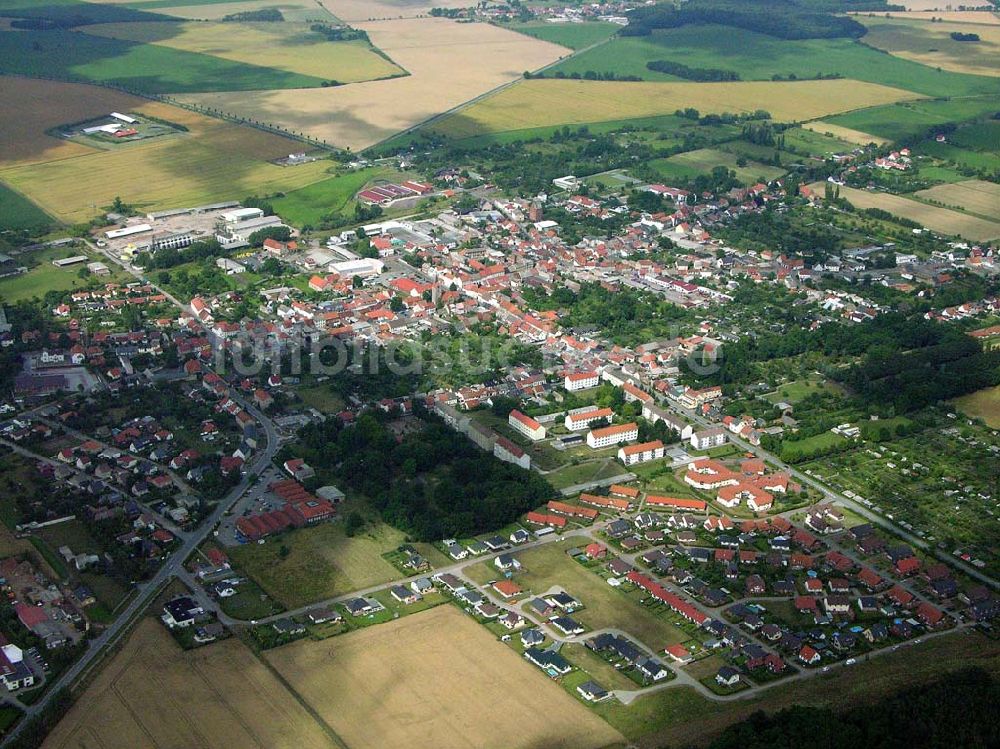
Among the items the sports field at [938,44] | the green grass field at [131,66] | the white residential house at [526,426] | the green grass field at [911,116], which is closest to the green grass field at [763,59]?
the sports field at [938,44]

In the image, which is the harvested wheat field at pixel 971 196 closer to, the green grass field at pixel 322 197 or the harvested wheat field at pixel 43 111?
the green grass field at pixel 322 197

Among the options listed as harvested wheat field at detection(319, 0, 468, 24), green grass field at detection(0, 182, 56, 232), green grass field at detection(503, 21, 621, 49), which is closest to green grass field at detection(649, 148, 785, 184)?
green grass field at detection(503, 21, 621, 49)

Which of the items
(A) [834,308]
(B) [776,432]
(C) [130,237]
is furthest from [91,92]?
(B) [776,432]

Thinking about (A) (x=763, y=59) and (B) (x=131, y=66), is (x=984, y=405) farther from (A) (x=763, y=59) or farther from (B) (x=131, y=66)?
(B) (x=131, y=66)

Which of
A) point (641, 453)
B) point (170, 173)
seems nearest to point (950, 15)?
point (170, 173)

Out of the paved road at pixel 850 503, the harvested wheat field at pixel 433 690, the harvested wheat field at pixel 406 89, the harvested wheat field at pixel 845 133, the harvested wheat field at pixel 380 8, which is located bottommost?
the paved road at pixel 850 503

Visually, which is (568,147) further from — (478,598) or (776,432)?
(478,598)
